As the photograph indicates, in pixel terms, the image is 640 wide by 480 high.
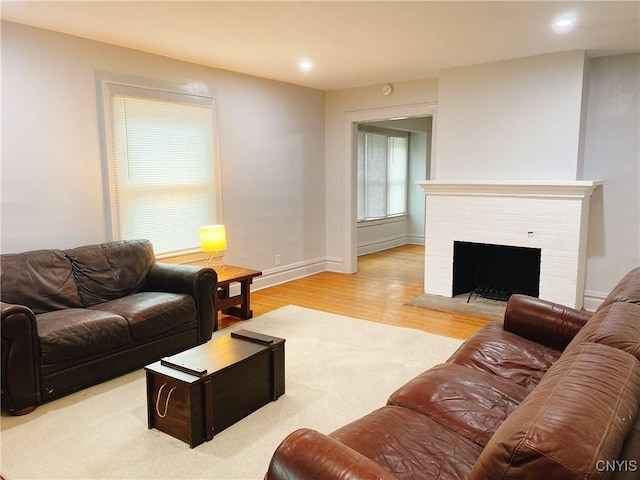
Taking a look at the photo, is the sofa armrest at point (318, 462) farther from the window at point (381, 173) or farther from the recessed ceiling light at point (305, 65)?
the window at point (381, 173)

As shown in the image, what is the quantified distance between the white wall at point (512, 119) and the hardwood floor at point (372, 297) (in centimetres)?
155

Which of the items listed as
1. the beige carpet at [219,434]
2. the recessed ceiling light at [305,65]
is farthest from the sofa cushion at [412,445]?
the recessed ceiling light at [305,65]

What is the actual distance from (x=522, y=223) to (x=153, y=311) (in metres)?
3.60

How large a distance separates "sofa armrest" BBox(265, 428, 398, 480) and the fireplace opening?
410 cm

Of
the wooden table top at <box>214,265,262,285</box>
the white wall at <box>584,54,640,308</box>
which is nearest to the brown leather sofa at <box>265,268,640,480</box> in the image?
the wooden table top at <box>214,265,262,285</box>

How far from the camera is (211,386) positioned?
2.35m

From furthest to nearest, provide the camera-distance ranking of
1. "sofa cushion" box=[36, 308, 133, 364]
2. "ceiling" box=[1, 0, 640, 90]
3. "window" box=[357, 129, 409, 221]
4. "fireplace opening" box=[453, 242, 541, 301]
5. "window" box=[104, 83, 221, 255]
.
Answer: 1. "window" box=[357, 129, 409, 221]
2. "fireplace opening" box=[453, 242, 541, 301]
3. "window" box=[104, 83, 221, 255]
4. "ceiling" box=[1, 0, 640, 90]
5. "sofa cushion" box=[36, 308, 133, 364]

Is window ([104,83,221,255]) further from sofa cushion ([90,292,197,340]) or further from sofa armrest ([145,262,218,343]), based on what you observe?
sofa cushion ([90,292,197,340])

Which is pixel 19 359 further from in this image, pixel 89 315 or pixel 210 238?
pixel 210 238

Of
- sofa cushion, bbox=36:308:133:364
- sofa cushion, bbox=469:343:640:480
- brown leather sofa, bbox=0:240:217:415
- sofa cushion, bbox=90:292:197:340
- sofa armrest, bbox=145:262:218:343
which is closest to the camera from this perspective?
sofa cushion, bbox=469:343:640:480

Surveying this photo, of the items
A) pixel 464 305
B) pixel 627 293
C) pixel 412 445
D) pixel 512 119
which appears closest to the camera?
pixel 412 445

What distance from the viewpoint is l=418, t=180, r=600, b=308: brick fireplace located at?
4312 millimetres

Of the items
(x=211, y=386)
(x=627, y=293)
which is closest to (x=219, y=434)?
(x=211, y=386)

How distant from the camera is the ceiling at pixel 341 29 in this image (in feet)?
9.95
